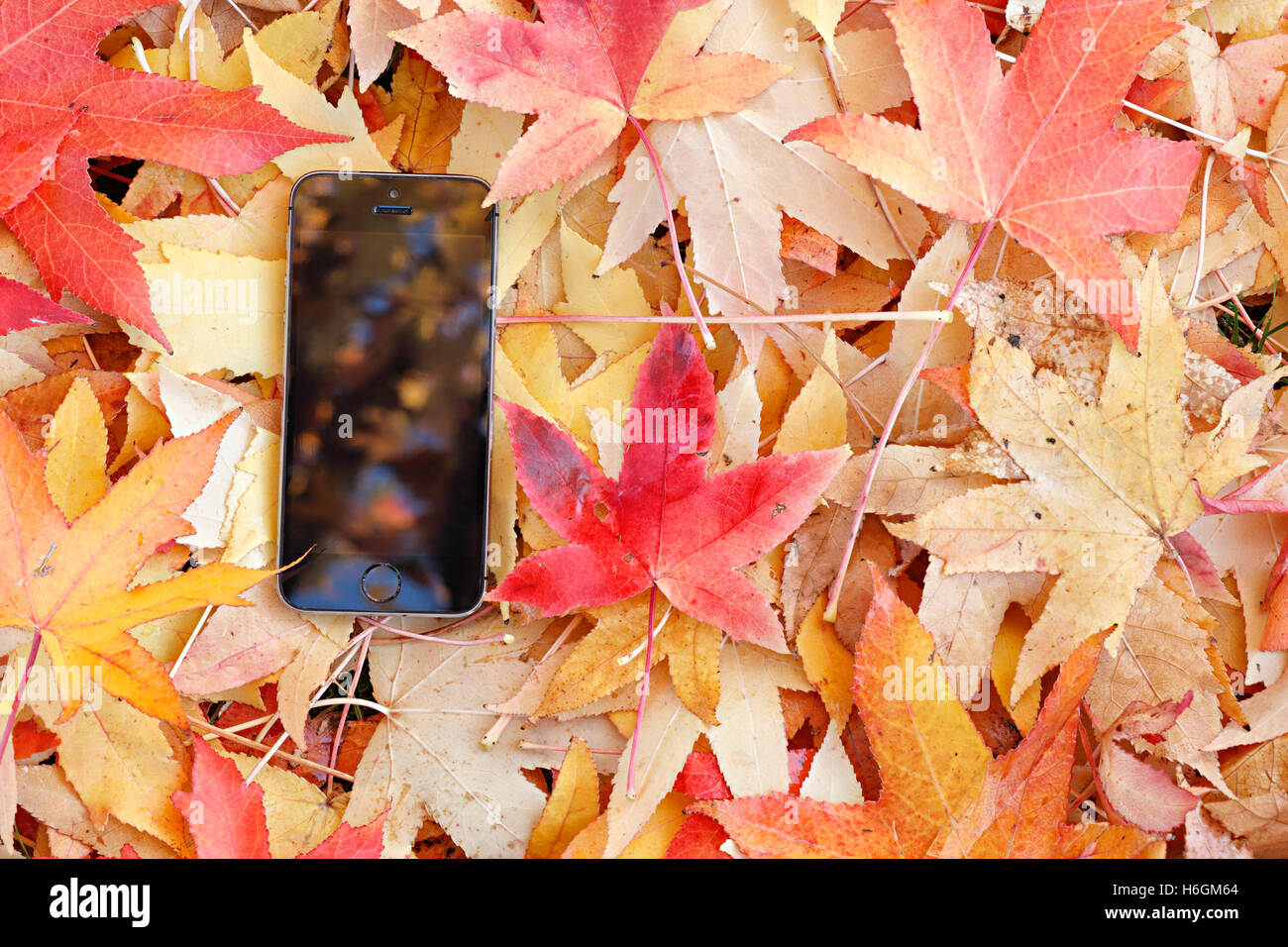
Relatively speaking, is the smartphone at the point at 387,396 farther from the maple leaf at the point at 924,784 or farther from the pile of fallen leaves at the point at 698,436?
the maple leaf at the point at 924,784

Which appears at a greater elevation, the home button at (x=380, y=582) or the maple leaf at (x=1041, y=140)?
the maple leaf at (x=1041, y=140)

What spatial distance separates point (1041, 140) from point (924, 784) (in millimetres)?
577

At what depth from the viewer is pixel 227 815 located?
2.50 feet

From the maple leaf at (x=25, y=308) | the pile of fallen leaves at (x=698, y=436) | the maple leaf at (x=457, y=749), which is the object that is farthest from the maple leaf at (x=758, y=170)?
the maple leaf at (x=25, y=308)

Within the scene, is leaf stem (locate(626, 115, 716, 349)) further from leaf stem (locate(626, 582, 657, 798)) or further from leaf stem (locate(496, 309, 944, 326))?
leaf stem (locate(626, 582, 657, 798))

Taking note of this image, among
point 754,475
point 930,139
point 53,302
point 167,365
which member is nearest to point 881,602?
point 754,475

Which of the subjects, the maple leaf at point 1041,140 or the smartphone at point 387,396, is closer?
the maple leaf at point 1041,140

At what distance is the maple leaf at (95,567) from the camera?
2.39 feet

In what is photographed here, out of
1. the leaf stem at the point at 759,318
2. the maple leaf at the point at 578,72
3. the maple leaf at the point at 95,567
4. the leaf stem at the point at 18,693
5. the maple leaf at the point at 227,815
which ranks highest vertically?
the maple leaf at the point at 578,72

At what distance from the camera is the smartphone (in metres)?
0.83

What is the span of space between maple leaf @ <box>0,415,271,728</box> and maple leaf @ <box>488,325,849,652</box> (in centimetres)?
26

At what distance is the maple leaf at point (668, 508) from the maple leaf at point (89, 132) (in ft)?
1.22

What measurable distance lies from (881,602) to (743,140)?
45 cm
